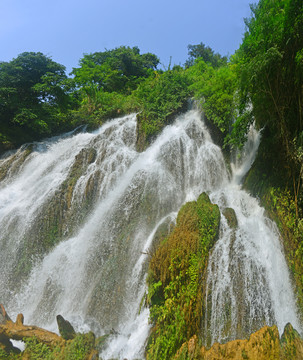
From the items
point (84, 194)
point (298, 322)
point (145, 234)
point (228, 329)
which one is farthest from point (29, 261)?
→ point (298, 322)

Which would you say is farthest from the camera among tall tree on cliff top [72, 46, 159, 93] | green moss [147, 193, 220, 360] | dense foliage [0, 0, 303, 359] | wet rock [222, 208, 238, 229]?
tall tree on cliff top [72, 46, 159, 93]

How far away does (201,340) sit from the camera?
16.2 ft

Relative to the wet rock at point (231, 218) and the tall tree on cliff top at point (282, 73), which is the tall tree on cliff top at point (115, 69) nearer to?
the tall tree on cliff top at point (282, 73)

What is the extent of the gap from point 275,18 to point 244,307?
24.0ft

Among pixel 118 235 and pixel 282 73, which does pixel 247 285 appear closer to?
pixel 118 235

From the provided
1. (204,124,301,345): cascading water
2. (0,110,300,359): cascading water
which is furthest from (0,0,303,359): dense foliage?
(0,110,300,359): cascading water

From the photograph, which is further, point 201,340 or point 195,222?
point 195,222

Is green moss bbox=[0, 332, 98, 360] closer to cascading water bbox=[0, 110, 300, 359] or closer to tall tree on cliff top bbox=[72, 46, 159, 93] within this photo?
cascading water bbox=[0, 110, 300, 359]

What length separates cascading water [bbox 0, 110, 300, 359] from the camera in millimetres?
5434

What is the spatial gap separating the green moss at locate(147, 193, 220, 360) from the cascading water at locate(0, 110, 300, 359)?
0.33 m

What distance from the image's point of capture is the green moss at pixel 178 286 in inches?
189

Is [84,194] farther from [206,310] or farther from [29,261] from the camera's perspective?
[206,310]

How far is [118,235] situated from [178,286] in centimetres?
323

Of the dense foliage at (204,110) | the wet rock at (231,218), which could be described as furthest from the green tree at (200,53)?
the wet rock at (231,218)
